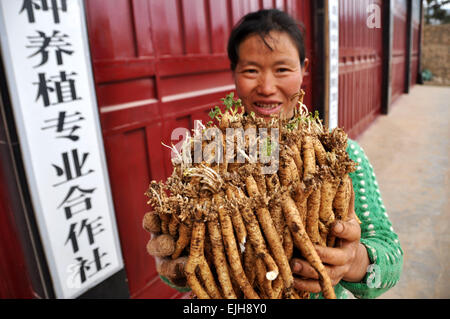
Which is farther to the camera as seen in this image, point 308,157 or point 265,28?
point 265,28

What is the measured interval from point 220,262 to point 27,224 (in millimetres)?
1487

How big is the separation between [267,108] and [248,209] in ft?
1.75

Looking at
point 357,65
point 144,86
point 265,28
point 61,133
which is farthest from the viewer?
point 357,65

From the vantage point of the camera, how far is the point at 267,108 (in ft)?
4.37

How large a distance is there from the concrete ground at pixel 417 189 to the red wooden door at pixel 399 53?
3.35 metres

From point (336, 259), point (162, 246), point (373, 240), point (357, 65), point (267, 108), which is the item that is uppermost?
point (357, 65)

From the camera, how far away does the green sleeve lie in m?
1.24

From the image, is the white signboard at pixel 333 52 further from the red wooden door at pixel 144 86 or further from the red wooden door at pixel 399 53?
the red wooden door at pixel 399 53

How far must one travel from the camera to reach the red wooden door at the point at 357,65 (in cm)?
671

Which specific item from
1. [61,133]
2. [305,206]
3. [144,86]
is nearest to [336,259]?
[305,206]

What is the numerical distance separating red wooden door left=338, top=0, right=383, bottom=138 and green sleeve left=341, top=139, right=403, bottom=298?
18.3ft

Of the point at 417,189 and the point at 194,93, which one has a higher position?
the point at 194,93

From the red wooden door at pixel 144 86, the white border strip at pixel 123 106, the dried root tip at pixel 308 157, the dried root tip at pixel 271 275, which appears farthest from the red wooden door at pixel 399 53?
the dried root tip at pixel 271 275
